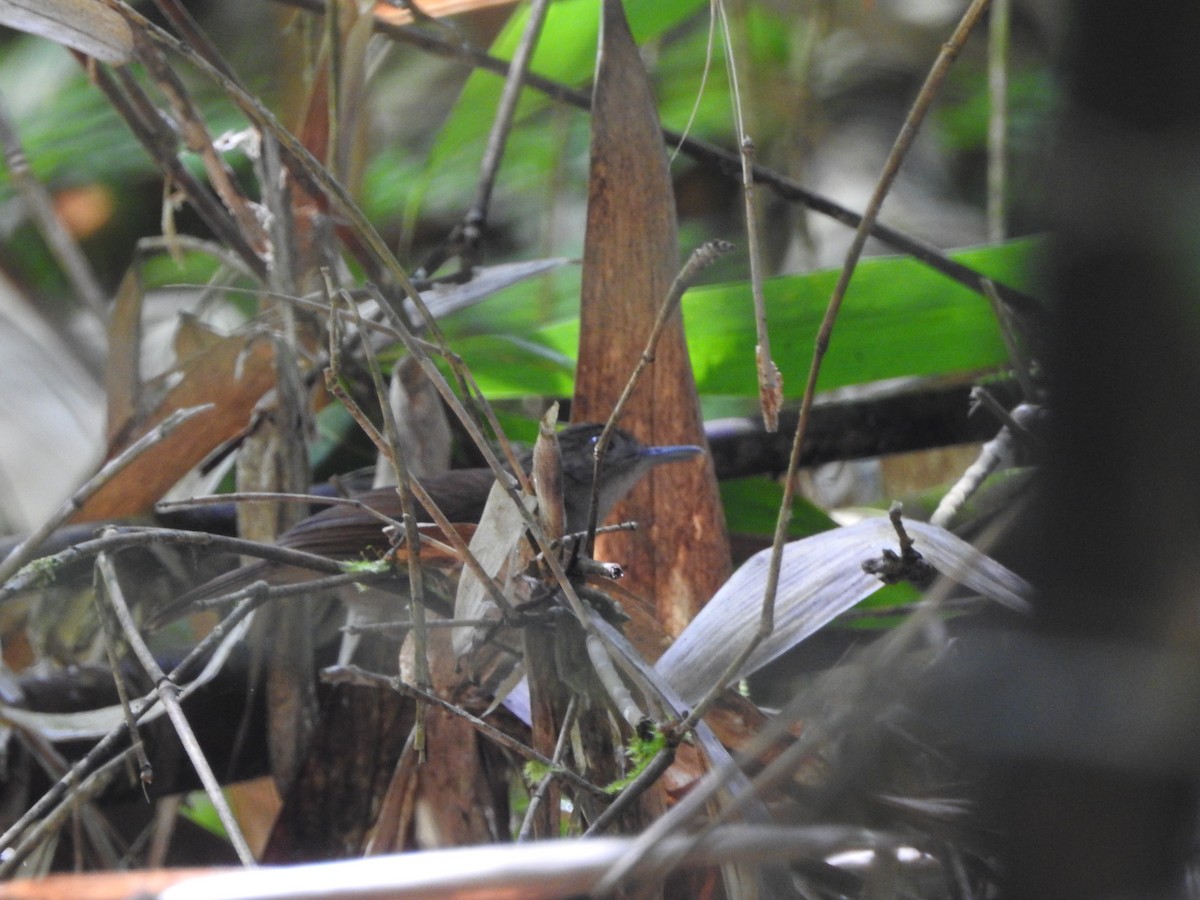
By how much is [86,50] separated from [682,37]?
3128mm

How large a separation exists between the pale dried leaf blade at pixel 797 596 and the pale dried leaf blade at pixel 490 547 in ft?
0.82

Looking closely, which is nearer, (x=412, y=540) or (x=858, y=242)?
(x=858, y=242)

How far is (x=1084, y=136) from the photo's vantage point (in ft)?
2.07

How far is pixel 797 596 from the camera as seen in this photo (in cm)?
163

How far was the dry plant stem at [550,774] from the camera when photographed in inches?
51.6

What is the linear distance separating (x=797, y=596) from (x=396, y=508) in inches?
44.8

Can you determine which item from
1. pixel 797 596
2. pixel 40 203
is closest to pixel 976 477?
pixel 797 596

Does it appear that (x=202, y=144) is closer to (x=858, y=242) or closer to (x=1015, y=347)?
(x=1015, y=347)

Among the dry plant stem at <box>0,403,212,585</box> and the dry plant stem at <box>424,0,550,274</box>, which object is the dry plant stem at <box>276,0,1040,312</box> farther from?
the dry plant stem at <box>0,403,212,585</box>

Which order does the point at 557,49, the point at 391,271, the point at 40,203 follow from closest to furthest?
1. the point at 391,271
2. the point at 40,203
3. the point at 557,49

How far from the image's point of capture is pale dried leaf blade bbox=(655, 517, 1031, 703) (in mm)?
1512

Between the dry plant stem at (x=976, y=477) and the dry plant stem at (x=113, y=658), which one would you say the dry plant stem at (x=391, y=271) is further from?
the dry plant stem at (x=976, y=477)

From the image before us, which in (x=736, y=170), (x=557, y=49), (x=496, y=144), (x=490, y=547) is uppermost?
(x=557, y=49)

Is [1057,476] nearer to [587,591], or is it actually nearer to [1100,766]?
[1100,766]
